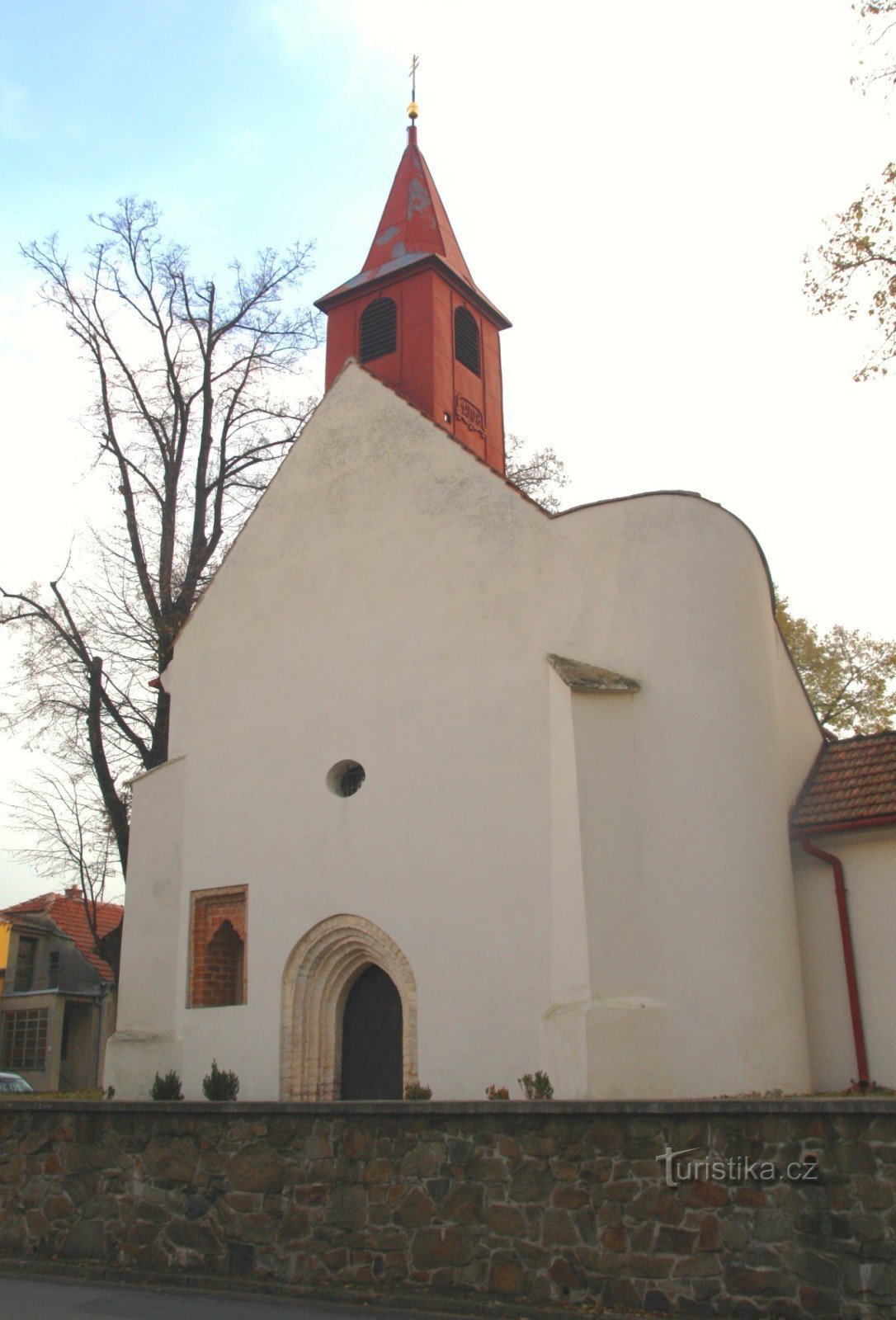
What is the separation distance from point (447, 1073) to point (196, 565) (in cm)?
1141

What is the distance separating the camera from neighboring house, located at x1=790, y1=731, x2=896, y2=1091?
41.2 feet

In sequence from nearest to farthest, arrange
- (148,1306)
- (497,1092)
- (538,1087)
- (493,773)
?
(148,1306) → (538,1087) → (497,1092) → (493,773)

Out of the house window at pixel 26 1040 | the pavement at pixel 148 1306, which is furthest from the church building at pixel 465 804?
the house window at pixel 26 1040

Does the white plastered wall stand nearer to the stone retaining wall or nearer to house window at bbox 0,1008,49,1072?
the stone retaining wall

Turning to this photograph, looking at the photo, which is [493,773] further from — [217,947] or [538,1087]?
[217,947]

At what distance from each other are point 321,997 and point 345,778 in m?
2.65

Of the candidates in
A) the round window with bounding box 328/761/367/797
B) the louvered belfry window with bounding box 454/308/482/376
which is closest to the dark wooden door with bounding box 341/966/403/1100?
the round window with bounding box 328/761/367/797

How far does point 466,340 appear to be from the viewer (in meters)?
19.6

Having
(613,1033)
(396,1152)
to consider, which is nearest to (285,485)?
(613,1033)

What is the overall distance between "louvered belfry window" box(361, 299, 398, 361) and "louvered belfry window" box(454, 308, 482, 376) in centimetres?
103

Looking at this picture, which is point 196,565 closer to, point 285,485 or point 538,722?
point 285,485

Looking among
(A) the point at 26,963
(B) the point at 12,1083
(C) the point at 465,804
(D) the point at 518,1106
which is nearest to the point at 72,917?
(A) the point at 26,963

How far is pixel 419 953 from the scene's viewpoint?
1327 cm

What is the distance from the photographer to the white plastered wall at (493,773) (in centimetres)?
1208
